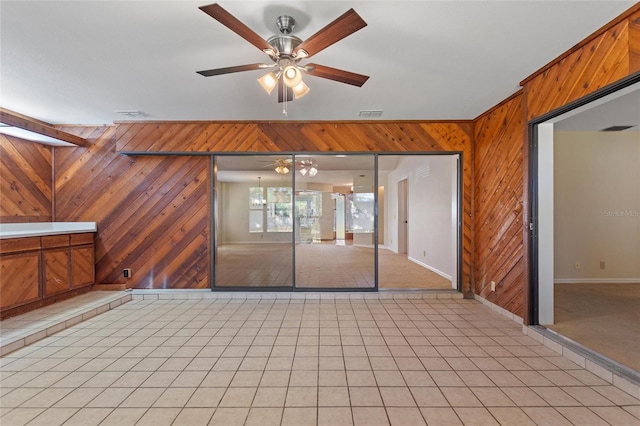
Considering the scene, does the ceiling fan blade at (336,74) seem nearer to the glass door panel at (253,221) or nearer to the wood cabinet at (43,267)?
the glass door panel at (253,221)

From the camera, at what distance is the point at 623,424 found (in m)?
1.71

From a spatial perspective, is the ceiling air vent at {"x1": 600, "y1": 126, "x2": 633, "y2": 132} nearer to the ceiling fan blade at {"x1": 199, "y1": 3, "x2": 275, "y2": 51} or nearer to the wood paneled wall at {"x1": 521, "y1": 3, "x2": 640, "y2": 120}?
the wood paneled wall at {"x1": 521, "y1": 3, "x2": 640, "y2": 120}

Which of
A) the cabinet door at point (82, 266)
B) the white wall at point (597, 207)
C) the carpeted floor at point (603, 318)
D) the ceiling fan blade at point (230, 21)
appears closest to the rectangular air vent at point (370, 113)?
the ceiling fan blade at point (230, 21)

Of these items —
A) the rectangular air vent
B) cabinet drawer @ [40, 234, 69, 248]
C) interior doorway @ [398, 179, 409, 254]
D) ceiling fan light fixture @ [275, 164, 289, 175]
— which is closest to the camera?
cabinet drawer @ [40, 234, 69, 248]

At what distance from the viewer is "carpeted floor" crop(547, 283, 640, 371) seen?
246cm

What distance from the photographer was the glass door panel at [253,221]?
451 cm

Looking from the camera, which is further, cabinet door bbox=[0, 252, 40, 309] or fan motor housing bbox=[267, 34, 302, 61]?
cabinet door bbox=[0, 252, 40, 309]

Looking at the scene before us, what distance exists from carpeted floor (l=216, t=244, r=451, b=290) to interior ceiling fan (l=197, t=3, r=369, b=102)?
2.99 metres

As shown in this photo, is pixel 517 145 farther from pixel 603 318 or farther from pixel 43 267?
pixel 43 267

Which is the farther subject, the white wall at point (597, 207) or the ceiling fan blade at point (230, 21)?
the white wall at point (597, 207)

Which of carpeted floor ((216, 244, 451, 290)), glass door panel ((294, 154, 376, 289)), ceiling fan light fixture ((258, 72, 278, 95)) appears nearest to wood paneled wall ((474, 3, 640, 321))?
carpeted floor ((216, 244, 451, 290))

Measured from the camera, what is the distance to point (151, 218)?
4.33 metres

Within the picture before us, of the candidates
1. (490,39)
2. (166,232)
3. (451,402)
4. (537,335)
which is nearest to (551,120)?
(490,39)

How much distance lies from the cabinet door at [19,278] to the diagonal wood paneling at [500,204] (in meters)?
5.73
